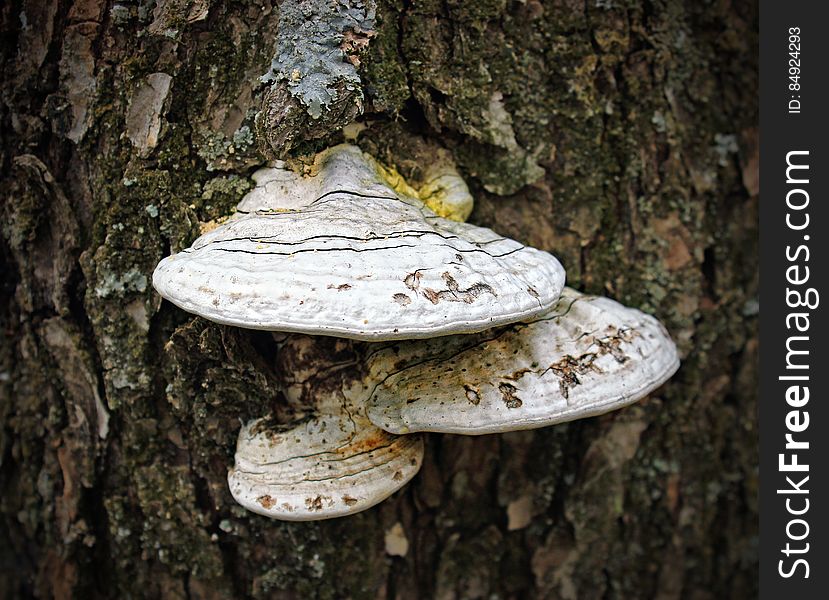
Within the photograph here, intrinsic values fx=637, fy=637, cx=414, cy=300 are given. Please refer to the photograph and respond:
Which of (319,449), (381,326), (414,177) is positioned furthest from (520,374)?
(414,177)

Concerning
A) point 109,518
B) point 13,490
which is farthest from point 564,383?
point 13,490

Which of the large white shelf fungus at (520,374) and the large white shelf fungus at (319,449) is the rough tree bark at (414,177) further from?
the large white shelf fungus at (520,374)

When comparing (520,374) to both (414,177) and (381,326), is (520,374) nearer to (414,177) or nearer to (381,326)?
(381,326)

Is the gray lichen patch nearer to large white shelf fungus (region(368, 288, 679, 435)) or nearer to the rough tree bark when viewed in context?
the rough tree bark

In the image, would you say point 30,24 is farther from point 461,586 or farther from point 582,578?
point 582,578

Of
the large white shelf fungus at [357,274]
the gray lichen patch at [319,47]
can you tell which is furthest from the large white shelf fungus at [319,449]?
the gray lichen patch at [319,47]
